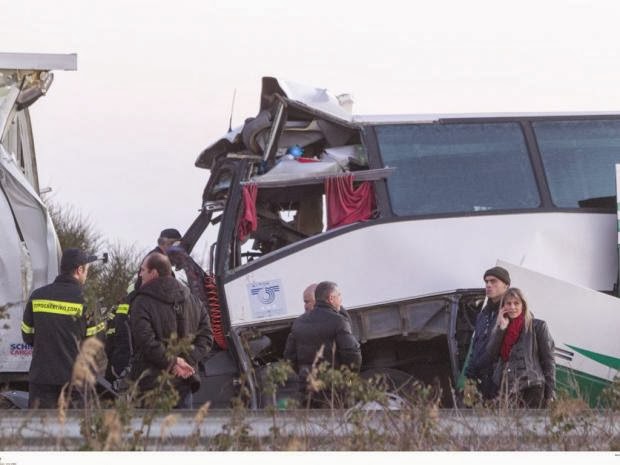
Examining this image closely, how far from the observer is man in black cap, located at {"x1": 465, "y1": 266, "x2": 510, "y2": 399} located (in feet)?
36.1

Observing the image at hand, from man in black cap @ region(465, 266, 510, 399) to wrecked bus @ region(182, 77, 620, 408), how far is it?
1.03 metres

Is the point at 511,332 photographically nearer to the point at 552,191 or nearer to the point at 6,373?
the point at 552,191

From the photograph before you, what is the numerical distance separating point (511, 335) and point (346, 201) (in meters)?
2.39

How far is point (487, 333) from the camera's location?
36.3 feet

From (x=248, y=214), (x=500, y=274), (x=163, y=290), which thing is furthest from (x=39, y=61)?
(x=500, y=274)

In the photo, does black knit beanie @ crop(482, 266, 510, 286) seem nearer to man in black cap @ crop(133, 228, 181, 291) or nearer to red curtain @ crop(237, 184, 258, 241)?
red curtain @ crop(237, 184, 258, 241)

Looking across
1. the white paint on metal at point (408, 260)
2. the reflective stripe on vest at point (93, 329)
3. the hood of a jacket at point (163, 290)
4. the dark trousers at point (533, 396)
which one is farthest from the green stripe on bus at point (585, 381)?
the reflective stripe on vest at point (93, 329)

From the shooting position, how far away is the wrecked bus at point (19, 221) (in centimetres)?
1226

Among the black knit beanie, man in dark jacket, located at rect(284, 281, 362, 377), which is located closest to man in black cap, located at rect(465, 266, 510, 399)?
the black knit beanie

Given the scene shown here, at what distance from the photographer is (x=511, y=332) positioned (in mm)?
10828

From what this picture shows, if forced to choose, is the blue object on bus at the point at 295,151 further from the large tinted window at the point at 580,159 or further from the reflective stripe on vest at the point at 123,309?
the reflective stripe on vest at the point at 123,309

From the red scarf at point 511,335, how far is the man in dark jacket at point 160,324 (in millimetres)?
2098
